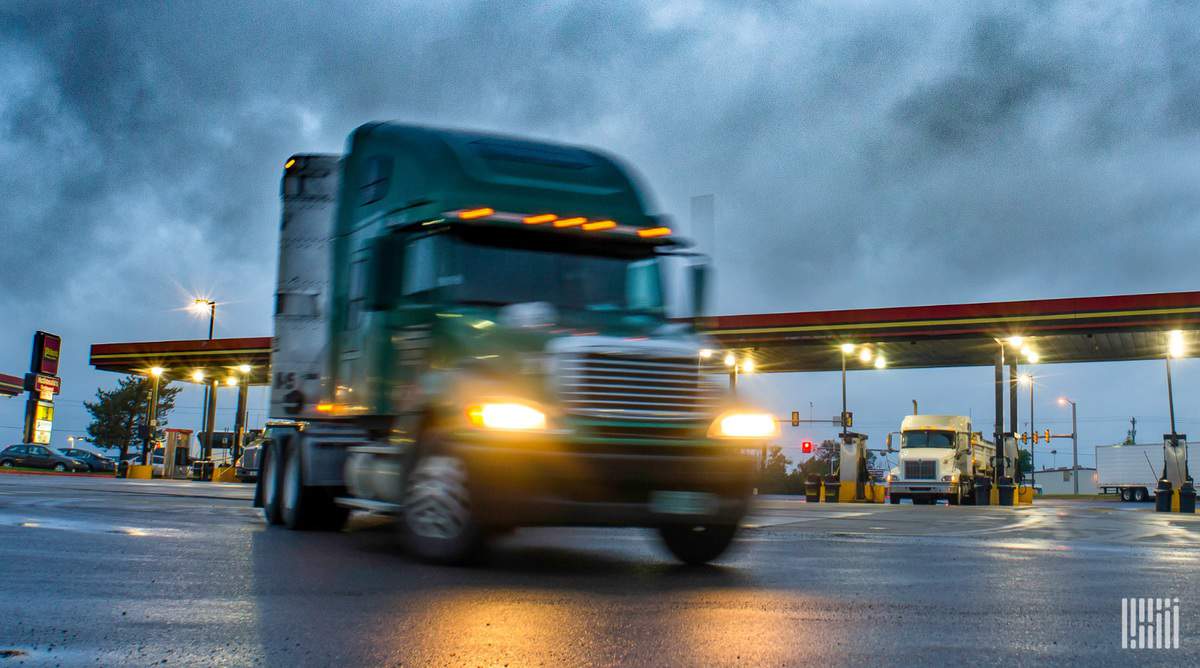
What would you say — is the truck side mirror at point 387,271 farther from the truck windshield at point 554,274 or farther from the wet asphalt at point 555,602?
the wet asphalt at point 555,602

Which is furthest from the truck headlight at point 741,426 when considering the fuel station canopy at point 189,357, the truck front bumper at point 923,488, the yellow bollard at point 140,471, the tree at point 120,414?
the tree at point 120,414

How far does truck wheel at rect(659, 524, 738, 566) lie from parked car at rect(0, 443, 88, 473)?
190 ft

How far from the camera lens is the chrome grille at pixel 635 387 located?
8656mm

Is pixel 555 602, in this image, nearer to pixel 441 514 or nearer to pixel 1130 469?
pixel 441 514

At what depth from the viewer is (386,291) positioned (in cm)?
1004

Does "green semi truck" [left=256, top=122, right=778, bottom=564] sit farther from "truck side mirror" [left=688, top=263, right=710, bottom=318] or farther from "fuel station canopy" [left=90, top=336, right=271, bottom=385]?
"fuel station canopy" [left=90, top=336, right=271, bottom=385]

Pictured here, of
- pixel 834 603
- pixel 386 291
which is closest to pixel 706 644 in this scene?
pixel 834 603

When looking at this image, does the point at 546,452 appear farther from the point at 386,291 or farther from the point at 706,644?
the point at 706,644

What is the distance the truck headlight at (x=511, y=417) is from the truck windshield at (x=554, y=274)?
1203 millimetres

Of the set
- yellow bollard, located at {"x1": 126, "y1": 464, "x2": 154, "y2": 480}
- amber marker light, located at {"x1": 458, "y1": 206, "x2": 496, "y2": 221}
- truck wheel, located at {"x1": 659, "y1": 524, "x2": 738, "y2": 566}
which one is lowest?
yellow bollard, located at {"x1": 126, "y1": 464, "x2": 154, "y2": 480}

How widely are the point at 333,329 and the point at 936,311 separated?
31923 mm

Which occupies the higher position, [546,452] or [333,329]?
[333,329]

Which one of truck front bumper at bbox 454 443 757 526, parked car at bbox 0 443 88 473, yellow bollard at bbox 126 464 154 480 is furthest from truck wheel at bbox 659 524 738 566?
parked car at bbox 0 443 88 473

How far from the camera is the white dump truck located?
42000mm
